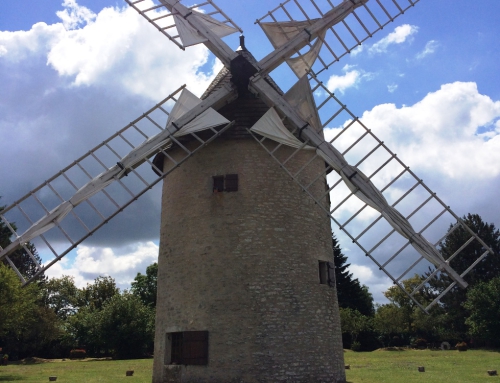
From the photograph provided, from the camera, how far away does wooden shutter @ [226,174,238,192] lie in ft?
35.8

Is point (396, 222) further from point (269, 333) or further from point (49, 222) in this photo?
point (49, 222)

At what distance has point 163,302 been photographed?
11.1 metres

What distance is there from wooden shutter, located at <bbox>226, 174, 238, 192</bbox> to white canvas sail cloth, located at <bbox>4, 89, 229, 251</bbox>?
136cm

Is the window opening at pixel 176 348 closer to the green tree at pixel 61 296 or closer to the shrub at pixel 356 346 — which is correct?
the shrub at pixel 356 346

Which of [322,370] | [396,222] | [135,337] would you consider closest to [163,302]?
[322,370]

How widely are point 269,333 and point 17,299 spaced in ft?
42.6

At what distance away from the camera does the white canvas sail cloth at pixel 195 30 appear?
11.8 meters

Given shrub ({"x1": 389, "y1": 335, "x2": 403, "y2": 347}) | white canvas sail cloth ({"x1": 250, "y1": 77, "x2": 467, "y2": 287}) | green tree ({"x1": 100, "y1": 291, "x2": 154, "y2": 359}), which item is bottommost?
shrub ({"x1": 389, "y1": 335, "x2": 403, "y2": 347})

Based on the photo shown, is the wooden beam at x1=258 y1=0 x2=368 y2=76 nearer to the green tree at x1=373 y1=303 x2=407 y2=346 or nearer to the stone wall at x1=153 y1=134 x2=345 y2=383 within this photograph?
the stone wall at x1=153 y1=134 x2=345 y2=383

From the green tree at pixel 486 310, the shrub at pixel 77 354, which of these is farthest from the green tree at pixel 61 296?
the green tree at pixel 486 310

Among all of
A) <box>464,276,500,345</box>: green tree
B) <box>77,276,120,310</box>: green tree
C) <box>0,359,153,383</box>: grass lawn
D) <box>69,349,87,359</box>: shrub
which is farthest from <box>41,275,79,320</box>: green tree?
<box>464,276,500,345</box>: green tree

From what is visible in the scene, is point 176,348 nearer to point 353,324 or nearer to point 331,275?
point 331,275

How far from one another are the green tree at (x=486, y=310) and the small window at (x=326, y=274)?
2021 cm

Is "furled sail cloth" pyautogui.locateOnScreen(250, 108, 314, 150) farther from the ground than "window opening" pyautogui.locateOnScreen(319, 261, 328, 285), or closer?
farther from the ground
